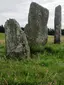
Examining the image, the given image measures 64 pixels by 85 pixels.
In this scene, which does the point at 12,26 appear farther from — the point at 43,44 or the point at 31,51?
the point at 43,44

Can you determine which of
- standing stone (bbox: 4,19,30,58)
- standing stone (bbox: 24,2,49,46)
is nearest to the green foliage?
standing stone (bbox: 4,19,30,58)

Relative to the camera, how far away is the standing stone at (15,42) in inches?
685

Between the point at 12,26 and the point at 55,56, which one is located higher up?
the point at 12,26

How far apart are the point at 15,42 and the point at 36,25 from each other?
4.64 m

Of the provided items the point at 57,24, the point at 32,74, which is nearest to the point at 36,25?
the point at 57,24

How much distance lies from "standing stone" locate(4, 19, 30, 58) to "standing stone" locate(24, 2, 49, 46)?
11.6 feet

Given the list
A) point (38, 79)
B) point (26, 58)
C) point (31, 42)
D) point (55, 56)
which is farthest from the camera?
point (31, 42)

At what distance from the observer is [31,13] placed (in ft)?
73.4

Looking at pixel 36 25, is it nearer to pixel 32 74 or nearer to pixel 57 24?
pixel 57 24

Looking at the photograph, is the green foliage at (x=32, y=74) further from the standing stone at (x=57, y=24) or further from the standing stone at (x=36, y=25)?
the standing stone at (x=57, y=24)

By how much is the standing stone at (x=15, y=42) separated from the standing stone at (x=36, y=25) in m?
3.54

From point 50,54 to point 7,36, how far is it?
293 centimetres

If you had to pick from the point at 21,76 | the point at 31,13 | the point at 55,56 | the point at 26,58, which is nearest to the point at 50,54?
the point at 55,56

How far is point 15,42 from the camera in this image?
57.8 ft
